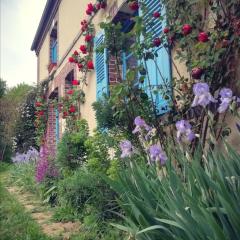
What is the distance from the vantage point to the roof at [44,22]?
434 inches

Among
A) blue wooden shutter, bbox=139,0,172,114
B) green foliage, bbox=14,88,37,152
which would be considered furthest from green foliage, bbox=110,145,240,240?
green foliage, bbox=14,88,37,152

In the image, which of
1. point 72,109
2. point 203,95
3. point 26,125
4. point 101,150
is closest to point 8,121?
point 26,125

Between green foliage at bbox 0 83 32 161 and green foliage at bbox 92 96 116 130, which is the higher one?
green foliage at bbox 0 83 32 161

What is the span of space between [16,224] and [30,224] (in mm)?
195

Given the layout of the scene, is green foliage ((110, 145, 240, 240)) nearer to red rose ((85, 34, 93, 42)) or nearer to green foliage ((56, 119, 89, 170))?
green foliage ((56, 119, 89, 170))

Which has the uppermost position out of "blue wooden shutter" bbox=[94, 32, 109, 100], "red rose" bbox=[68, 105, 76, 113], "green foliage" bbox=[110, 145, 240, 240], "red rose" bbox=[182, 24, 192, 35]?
"blue wooden shutter" bbox=[94, 32, 109, 100]

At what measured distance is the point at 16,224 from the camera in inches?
164

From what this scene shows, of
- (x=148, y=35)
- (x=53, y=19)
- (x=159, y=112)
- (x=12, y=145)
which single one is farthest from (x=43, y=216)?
(x=12, y=145)

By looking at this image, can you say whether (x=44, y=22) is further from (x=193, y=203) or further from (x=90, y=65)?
(x=193, y=203)

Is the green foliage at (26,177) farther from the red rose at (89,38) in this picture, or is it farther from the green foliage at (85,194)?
the red rose at (89,38)

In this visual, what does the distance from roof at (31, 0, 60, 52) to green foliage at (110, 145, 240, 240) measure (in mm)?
9331

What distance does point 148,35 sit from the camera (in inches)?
161

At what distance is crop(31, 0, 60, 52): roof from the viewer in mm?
11019

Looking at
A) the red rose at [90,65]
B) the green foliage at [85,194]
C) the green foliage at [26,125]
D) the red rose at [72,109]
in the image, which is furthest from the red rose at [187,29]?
the green foliage at [26,125]
